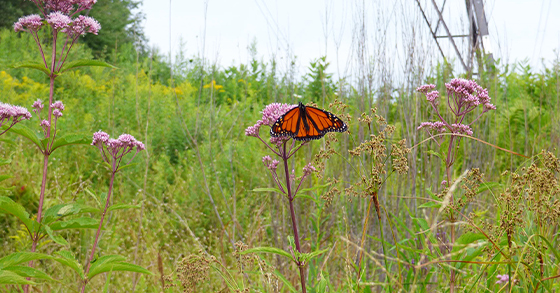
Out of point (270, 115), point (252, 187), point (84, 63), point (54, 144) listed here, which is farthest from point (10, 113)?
point (252, 187)

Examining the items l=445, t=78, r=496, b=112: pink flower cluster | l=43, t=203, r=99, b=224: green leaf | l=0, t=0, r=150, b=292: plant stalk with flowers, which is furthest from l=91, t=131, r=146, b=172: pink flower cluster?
l=445, t=78, r=496, b=112: pink flower cluster

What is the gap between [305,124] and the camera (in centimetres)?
178

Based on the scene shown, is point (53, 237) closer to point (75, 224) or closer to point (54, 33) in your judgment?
point (75, 224)

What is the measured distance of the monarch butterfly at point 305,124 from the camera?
1700 mm

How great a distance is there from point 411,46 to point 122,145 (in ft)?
7.63

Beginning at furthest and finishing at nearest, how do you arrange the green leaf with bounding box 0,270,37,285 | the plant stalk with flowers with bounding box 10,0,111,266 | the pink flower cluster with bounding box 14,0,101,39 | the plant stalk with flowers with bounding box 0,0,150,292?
the pink flower cluster with bounding box 14,0,101,39, the plant stalk with flowers with bounding box 10,0,111,266, the plant stalk with flowers with bounding box 0,0,150,292, the green leaf with bounding box 0,270,37,285

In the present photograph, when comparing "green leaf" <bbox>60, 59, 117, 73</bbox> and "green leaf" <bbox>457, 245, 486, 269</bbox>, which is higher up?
"green leaf" <bbox>60, 59, 117, 73</bbox>

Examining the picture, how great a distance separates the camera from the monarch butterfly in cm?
170

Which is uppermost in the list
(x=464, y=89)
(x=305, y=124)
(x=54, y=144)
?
(x=464, y=89)

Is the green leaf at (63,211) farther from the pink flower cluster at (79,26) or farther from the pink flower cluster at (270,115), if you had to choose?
the pink flower cluster at (79,26)

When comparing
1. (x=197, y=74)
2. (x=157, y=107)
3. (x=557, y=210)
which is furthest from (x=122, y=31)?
(x=557, y=210)

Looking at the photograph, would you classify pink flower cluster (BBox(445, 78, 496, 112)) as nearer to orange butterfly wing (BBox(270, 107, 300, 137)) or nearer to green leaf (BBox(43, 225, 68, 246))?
orange butterfly wing (BBox(270, 107, 300, 137))

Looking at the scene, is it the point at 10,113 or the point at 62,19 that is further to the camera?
the point at 62,19

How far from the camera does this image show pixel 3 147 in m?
4.82
